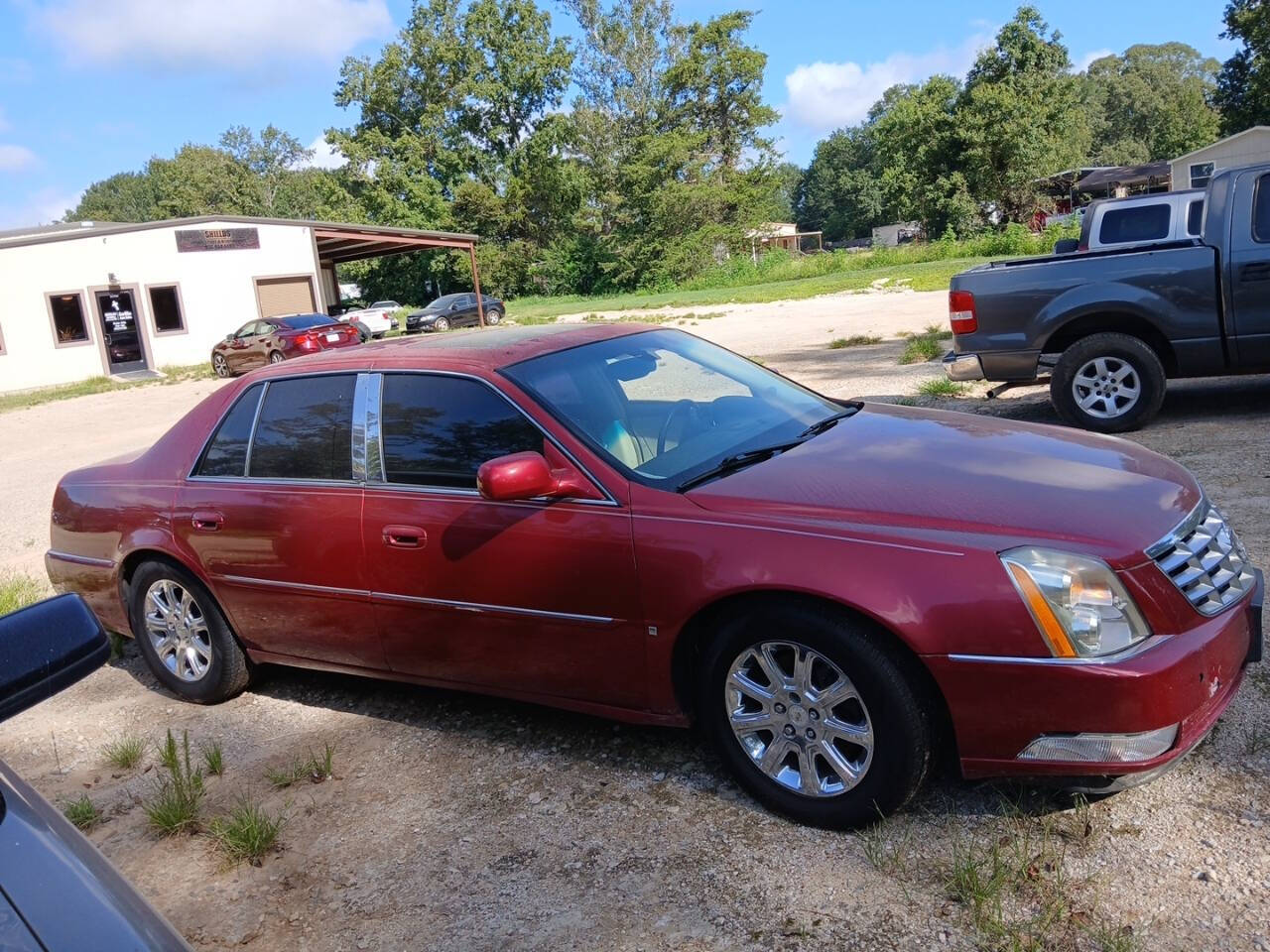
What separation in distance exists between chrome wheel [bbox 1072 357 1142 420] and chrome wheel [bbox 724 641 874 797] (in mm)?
5588

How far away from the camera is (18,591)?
6.78 metres

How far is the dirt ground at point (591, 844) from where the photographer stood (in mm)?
2689

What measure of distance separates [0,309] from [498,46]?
1594 inches

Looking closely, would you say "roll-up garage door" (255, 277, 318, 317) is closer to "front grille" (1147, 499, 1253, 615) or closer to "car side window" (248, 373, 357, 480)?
"car side window" (248, 373, 357, 480)

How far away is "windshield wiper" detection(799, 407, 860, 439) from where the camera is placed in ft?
12.9

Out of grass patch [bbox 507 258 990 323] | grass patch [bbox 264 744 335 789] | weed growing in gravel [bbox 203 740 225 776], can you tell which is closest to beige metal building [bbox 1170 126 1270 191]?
grass patch [bbox 507 258 990 323]

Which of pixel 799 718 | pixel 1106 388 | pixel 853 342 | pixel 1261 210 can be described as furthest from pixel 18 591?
pixel 853 342

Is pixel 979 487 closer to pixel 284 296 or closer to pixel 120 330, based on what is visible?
pixel 120 330

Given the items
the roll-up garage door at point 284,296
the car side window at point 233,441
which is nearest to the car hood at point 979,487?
the car side window at point 233,441

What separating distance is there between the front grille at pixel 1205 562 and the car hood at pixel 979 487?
0.05 meters

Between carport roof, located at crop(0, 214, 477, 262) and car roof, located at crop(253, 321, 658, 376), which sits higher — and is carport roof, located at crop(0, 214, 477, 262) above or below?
above

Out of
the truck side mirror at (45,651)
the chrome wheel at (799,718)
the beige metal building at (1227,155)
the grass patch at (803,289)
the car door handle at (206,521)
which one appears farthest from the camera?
the beige metal building at (1227,155)

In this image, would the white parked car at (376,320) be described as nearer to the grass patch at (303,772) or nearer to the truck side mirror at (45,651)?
the grass patch at (303,772)

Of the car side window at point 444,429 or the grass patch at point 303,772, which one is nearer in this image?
the car side window at point 444,429
